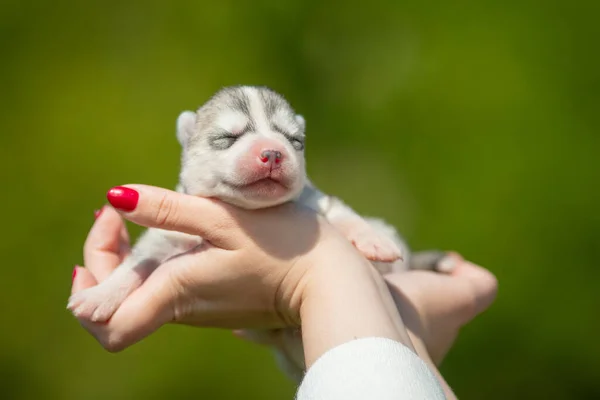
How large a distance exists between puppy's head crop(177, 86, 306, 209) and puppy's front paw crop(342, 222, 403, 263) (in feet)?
0.67

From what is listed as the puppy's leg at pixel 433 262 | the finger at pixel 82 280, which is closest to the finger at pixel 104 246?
the finger at pixel 82 280

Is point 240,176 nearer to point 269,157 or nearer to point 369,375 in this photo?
point 269,157

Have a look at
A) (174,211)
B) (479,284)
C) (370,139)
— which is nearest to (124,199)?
(174,211)

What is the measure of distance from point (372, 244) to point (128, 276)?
0.58m

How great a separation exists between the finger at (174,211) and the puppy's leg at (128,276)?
0.67ft

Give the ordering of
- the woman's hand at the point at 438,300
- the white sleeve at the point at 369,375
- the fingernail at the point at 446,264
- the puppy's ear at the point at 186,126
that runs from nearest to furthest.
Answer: the white sleeve at the point at 369,375
the woman's hand at the point at 438,300
the puppy's ear at the point at 186,126
the fingernail at the point at 446,264

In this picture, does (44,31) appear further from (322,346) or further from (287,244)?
(322,346)

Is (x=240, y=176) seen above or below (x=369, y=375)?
above

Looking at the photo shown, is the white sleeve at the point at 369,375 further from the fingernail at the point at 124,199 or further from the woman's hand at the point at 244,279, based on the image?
the fingernail at the point at 124,199

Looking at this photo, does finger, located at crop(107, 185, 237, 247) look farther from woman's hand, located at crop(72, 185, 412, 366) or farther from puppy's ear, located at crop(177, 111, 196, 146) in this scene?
puppy's ear, located at crop(177, 111, 196, 146)

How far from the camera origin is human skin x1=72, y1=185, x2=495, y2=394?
125cm

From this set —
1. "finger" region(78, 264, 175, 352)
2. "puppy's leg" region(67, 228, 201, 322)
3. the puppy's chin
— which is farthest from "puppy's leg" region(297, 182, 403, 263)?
"finger" region(78, 264, 175, 352)

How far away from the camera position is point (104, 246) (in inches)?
65.0

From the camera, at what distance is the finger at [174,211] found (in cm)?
125
